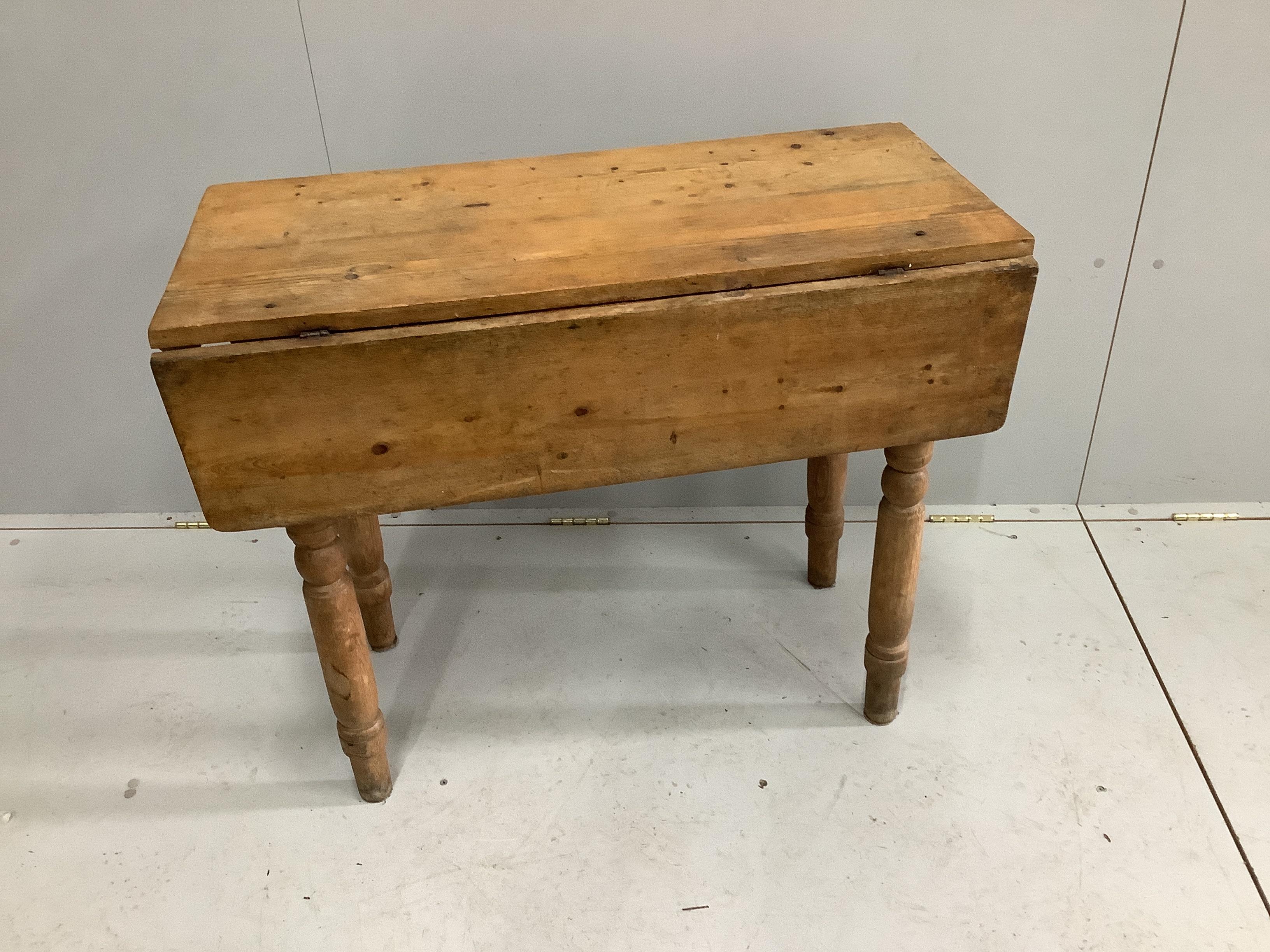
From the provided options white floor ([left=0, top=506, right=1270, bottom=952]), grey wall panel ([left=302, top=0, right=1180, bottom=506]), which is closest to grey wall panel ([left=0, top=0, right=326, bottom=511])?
grey wall panel ([left=302, top=0, right=1180, bottom=506])

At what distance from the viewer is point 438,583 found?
74.6 inches

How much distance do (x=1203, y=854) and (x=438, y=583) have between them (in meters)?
1.26

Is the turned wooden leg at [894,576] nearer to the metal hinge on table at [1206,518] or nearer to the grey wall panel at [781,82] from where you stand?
the grey wall panel at [781,82]

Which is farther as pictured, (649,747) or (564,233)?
(649,747)

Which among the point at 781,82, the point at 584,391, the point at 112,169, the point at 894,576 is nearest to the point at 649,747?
the point at 894,576

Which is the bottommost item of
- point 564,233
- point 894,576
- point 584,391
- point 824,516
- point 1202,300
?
point 824,516

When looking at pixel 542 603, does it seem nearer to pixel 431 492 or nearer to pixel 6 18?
pixel 431 492

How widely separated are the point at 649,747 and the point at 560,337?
70cm

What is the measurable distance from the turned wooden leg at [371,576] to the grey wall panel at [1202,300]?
4.34ft

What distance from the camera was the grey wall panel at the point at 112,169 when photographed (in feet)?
5.35

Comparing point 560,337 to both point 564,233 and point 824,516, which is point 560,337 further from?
point 824,516

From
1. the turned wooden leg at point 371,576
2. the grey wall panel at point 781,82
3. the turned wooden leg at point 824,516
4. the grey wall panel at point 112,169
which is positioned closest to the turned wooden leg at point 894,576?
the turned wooden leg at point 824,516

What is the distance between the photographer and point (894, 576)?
4.74ft

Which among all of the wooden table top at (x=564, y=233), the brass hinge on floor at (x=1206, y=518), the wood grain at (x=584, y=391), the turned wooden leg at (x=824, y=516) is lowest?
the brass hinge on floor at (x=1206, y=518)
